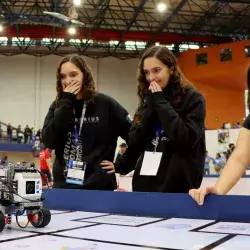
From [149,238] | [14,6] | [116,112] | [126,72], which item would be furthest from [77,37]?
[149,238]

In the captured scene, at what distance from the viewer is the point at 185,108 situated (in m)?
1.56

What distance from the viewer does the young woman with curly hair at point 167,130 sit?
149 centimetres

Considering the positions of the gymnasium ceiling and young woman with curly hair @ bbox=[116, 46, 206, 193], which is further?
the gymnasium ceiling

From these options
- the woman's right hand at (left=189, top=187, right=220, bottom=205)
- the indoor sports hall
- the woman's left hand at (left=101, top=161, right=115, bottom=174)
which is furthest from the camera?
the woman's left hand at (left=101, top=161, right=115, bottom=174)

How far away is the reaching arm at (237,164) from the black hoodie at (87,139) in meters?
0.61

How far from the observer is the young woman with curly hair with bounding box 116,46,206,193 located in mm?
1492

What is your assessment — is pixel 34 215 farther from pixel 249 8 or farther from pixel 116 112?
pixel 249 8

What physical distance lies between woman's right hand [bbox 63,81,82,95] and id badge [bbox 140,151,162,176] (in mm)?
403

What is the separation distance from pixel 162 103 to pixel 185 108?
0.11 metres

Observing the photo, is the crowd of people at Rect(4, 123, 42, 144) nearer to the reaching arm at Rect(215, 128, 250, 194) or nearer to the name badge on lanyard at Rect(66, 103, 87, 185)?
the name badge on lanyard at Rect(66, 103, 87, 185)

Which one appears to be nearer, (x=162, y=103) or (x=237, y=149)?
(x=237, y=149)

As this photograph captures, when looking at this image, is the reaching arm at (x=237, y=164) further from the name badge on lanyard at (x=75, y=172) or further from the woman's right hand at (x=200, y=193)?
the name badge on lanyard at (x=75, y=172)

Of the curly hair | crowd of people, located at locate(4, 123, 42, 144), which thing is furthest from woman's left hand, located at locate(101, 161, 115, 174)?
crowd of people, located at locate(4, 123, 42, 144)

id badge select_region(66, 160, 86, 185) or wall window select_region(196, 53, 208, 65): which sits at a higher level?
wall window select_region(196, 53, 208, 65)
